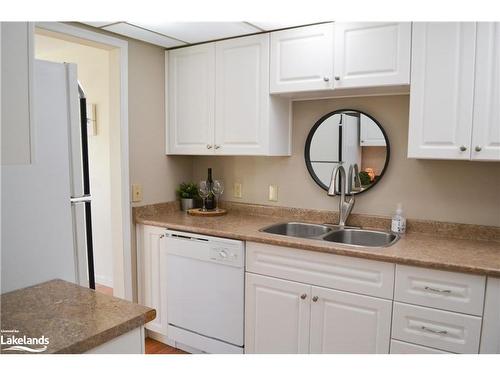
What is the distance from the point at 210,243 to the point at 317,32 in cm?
142

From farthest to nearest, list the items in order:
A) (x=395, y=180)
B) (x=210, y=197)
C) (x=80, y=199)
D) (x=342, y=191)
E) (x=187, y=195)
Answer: (x=187, y=195) → (x=210, y=197) → (x=342, y=191) → (x=395, y=180) → (x=80, y=199)

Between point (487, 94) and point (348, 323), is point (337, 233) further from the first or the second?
point (487, 94)

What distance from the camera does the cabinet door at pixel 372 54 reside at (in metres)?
2.09

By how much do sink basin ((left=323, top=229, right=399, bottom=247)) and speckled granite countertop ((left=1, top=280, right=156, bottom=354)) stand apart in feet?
4.66

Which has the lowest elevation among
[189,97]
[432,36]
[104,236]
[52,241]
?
[104,236]

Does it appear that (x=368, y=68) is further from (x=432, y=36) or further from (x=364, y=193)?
(x=364, y=193)

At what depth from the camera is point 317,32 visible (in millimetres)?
2334

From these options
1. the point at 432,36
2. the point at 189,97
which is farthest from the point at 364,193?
the point at 189,97

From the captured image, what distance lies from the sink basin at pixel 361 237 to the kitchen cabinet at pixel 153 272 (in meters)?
1.15

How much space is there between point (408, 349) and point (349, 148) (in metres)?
1.26

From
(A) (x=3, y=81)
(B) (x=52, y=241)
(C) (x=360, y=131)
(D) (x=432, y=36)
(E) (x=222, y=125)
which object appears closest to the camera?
(A) (x=3, y=81)

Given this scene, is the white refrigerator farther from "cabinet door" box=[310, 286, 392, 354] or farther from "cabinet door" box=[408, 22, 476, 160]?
"cabinet door" box=[408, 22, 476, 160]

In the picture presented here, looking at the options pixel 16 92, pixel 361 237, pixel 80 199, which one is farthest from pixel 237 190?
pixel 16 92

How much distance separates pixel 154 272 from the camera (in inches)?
110
